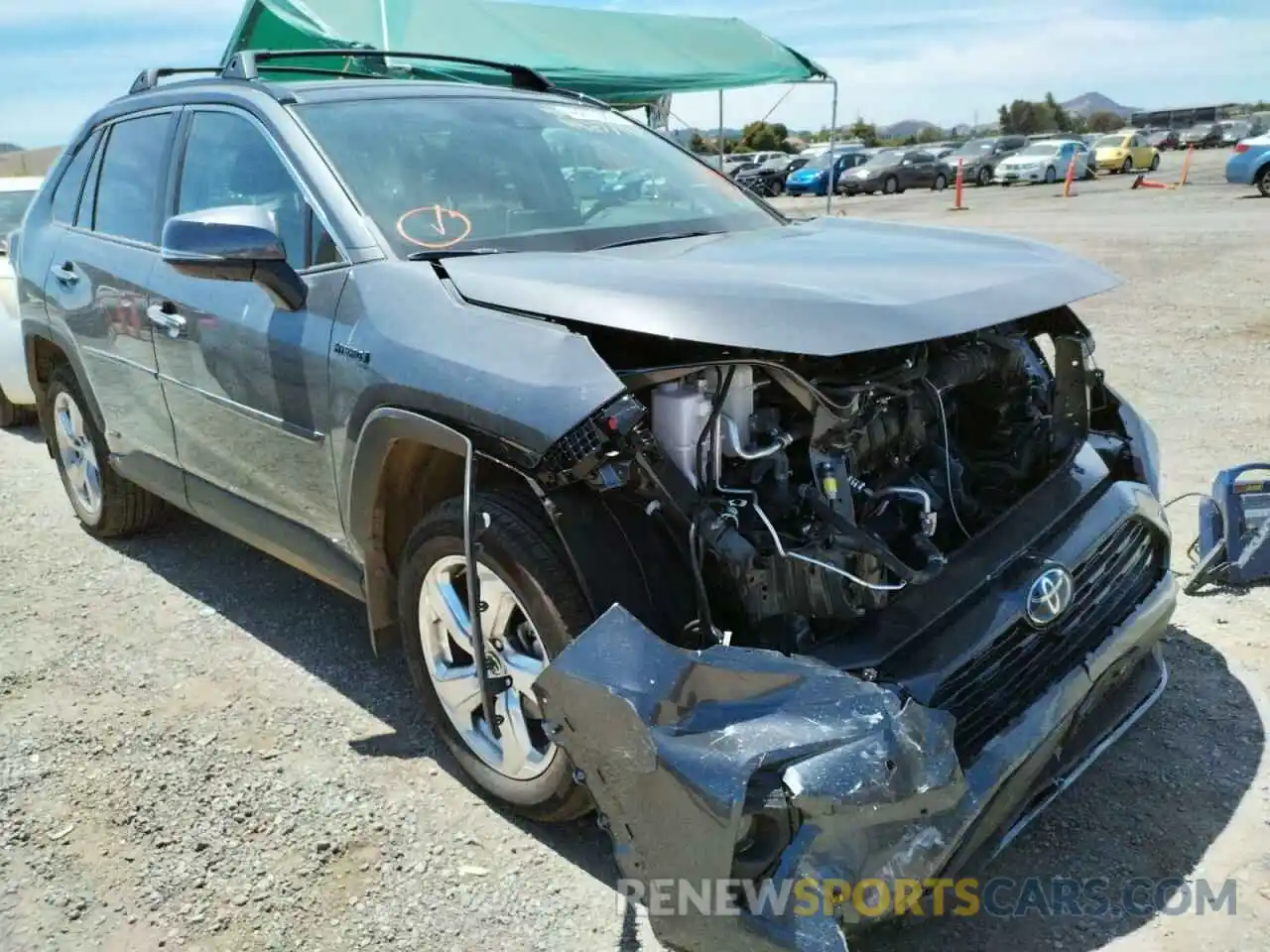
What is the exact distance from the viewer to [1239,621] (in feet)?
12.4

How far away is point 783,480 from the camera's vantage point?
248 centimetres

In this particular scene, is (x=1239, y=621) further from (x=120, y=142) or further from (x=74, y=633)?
(x=120, y=142)

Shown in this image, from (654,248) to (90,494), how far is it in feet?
11.2

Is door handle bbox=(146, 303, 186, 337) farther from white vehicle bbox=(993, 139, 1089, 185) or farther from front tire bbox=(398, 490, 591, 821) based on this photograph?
white vehicle bbox=(993, 139, 1089, 185)

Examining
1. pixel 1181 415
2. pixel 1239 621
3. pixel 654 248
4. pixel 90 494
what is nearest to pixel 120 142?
pixel 90 494

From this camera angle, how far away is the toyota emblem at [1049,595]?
2480 mm

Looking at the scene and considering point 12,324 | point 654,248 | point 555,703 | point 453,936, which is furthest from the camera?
point 12,324

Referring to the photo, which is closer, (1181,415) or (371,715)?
(371,715)

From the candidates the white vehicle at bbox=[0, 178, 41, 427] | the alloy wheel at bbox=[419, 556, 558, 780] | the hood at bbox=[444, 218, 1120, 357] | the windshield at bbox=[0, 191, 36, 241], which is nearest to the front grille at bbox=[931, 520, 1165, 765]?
the hood at bbox=[444, 218, 1120, 357]

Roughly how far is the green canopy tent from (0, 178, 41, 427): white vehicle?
3027 millimetres

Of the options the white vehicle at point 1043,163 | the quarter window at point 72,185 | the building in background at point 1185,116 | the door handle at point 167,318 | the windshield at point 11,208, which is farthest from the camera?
the building in background at point 1185,116

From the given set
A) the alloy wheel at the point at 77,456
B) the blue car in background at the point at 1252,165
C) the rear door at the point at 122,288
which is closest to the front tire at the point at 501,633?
the rear door at the point at 122,288

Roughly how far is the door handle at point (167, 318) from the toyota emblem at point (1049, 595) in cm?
280

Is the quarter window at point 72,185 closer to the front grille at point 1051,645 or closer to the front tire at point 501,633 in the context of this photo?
the front tire at point 501,633
